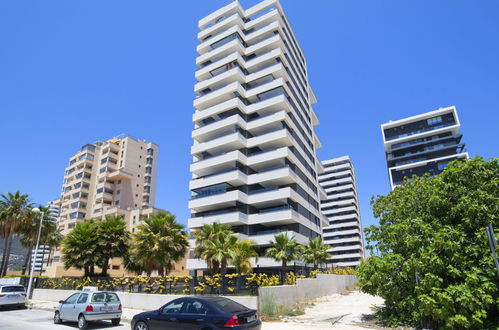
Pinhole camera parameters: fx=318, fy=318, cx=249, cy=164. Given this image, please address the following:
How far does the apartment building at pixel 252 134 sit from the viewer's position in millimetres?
41250

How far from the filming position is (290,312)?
16.6 metres

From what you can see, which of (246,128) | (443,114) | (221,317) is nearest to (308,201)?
(246,128)

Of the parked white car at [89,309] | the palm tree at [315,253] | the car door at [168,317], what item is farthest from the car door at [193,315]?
the palm tree at [315,253]

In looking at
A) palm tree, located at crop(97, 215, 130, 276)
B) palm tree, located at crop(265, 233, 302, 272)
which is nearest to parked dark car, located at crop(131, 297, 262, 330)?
palm tree, located at crop(265, 233, 302, 272)

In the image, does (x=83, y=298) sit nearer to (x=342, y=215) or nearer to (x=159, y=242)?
(x=159, y=242)

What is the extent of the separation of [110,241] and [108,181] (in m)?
55.5

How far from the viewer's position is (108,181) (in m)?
80.9

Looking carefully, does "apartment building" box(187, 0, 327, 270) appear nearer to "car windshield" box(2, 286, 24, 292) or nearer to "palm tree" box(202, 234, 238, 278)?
"palm tree" box(202, 234, 238, 278)

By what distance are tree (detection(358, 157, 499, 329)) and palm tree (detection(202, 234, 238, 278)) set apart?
10607mm

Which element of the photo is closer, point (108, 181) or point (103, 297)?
point (103, 297)

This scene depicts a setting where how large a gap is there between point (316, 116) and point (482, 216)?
53728 mm

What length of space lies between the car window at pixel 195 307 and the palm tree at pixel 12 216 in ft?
136

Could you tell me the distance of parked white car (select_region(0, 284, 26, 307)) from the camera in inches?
778

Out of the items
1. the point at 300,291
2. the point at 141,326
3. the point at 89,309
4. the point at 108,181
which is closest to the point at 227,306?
the point at 141,326
